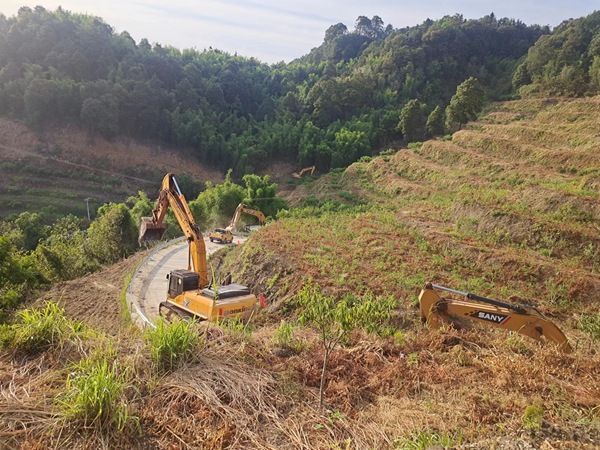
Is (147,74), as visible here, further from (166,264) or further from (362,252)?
(362,252)

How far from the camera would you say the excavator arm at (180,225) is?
12.4m

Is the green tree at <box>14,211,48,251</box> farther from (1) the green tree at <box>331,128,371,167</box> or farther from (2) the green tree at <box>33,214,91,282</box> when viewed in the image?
(1) the green tree at <box>331,128,371,167</box>

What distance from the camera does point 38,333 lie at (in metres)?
3.71

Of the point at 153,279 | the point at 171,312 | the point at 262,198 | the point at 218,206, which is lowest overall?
the point at 153,279

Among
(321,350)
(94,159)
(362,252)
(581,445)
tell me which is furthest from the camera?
(94,159)

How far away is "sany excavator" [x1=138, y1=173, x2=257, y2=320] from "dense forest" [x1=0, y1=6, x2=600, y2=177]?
38.2 metres

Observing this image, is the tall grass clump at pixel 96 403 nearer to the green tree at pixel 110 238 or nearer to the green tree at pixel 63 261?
the green tree at pixel 63 261

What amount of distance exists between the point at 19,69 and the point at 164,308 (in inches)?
2212

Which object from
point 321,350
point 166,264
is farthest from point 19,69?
point 321,350

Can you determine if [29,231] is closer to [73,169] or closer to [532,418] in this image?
[73,169]

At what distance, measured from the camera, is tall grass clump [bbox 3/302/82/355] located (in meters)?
3.66

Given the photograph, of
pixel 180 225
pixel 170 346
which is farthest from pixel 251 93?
pixel 170 346

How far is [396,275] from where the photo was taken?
1260cm

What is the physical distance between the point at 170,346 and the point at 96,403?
0.83m
